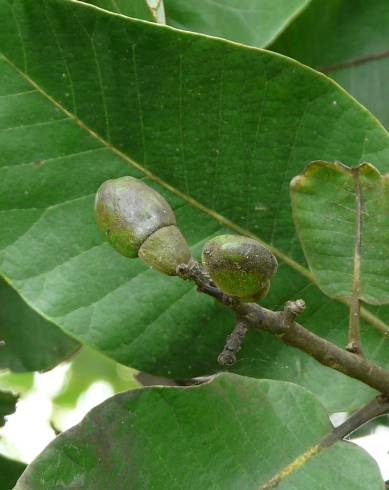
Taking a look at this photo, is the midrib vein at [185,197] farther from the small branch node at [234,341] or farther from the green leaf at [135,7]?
the small branch node at [234,341]

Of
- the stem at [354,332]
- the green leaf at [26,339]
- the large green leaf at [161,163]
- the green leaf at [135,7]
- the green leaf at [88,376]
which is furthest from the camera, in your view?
the green leaf at [88,376]

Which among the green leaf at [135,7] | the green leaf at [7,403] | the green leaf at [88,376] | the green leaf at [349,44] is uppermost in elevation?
the green leaf at [135,7]

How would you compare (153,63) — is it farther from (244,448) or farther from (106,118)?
(244,448)

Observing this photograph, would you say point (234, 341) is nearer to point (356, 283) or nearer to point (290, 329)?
point (290, 329)

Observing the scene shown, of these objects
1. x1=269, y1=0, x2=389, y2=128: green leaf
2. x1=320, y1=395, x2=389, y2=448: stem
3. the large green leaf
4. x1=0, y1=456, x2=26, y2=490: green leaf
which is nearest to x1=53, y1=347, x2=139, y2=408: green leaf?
x1=0, y1=456, x2=26, y2=490: green leaf

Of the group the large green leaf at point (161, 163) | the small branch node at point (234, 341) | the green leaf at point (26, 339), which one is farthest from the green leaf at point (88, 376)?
the small branch node at point (234, 341)

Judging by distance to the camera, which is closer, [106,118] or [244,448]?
[244,448]

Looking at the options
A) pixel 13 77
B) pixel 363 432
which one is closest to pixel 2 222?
Result: pixel 13 77
